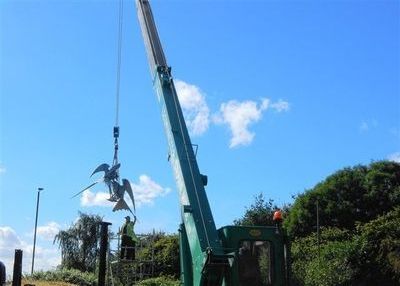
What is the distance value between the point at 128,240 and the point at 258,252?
14.2ft

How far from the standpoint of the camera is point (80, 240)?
57156 millimetres

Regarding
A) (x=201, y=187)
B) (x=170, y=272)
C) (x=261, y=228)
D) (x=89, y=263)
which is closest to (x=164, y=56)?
(x=201, y=187)

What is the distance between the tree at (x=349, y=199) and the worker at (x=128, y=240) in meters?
20.0

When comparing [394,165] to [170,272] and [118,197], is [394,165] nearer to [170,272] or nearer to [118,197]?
[170,272]

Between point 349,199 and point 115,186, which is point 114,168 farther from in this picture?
point 349,199

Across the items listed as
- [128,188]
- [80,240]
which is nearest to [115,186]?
[128,188]

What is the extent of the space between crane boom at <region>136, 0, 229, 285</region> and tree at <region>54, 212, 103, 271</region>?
130 ft

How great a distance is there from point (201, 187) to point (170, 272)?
20851 mm

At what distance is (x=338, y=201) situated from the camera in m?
35.8

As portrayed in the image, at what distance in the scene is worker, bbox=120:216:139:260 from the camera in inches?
615

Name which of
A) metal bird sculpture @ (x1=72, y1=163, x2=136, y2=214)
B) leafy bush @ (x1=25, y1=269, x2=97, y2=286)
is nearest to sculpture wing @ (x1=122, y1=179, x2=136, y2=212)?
metal bird sculpture @ (x1=72, y1=163, x2=136, y2=214)

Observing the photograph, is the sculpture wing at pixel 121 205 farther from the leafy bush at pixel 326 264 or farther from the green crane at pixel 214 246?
the leafy bush at pixel 326 264

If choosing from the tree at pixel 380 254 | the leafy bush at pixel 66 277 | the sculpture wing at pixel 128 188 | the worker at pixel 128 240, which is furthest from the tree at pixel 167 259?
the worker at pixel 128 240

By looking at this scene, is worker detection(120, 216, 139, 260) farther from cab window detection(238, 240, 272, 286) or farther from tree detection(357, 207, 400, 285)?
tree detection(357, 207, 400, 285)
